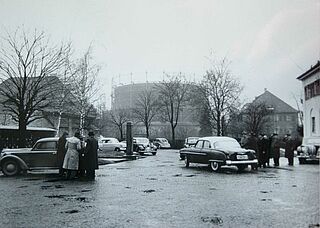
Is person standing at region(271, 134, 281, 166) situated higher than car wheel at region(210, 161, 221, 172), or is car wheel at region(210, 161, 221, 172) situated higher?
person standing at region(271, 134, 281, 166)

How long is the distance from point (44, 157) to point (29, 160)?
0.61 metres

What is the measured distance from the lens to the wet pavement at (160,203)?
682cm

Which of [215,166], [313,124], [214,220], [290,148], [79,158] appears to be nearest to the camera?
[214,220]

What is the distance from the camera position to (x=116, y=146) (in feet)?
→ 117

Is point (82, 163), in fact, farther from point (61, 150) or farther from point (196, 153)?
point (196, 153)

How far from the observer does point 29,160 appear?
1550cm

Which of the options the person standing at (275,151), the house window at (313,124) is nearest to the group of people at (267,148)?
the person standing at (275,151)

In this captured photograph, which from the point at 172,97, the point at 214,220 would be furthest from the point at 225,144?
the point at 172,97

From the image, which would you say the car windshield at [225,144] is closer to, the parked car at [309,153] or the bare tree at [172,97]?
the parked car at [309,153]

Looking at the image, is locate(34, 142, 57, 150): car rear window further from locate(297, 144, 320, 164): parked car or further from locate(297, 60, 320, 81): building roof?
locate(297, 60, 320, 81): building roof

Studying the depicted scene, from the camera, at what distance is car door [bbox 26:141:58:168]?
1541cm

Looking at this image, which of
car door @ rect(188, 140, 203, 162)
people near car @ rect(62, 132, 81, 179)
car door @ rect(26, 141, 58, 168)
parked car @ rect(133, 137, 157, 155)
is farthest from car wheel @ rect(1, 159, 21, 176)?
parked car @ rect(133, 137, 157, 155)

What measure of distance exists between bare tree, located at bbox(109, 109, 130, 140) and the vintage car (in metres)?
47.7

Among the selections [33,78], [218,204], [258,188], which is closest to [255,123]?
[33,78]
